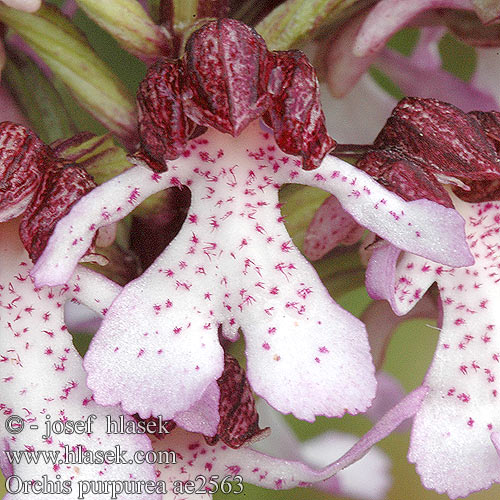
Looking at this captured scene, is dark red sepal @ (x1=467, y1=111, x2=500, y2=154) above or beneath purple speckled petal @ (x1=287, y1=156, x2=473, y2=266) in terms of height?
above

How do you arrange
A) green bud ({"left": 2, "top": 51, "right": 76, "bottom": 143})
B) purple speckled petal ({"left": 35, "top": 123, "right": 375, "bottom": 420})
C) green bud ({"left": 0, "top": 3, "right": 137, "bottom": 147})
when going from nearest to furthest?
purple speckled petal ({"left": 35, "top": 123, "right": 375, "bottom": 420}) < green bud ({"left": 0, "top": 3, "right": 137, "bottom": 147}) < green bud ({"left": 2, "top": 51, "right": 76, "bottom": 143})

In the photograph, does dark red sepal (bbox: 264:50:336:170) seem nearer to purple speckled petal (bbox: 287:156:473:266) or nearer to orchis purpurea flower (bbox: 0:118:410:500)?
purple speckled petal (bbox: 287:156:473:266)

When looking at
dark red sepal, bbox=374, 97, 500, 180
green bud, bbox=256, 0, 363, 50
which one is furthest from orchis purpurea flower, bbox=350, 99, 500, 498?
green bud, bbox=256, 0, 363, 50

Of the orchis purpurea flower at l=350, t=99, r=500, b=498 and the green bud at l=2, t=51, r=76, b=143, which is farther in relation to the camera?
the green bud at l=2, t=51, r=76, b=143

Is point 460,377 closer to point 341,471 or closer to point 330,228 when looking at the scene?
point 330,228

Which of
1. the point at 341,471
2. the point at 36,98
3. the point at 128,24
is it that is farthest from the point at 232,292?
the point at 341,471

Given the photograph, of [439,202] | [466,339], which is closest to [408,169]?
[439,202]
